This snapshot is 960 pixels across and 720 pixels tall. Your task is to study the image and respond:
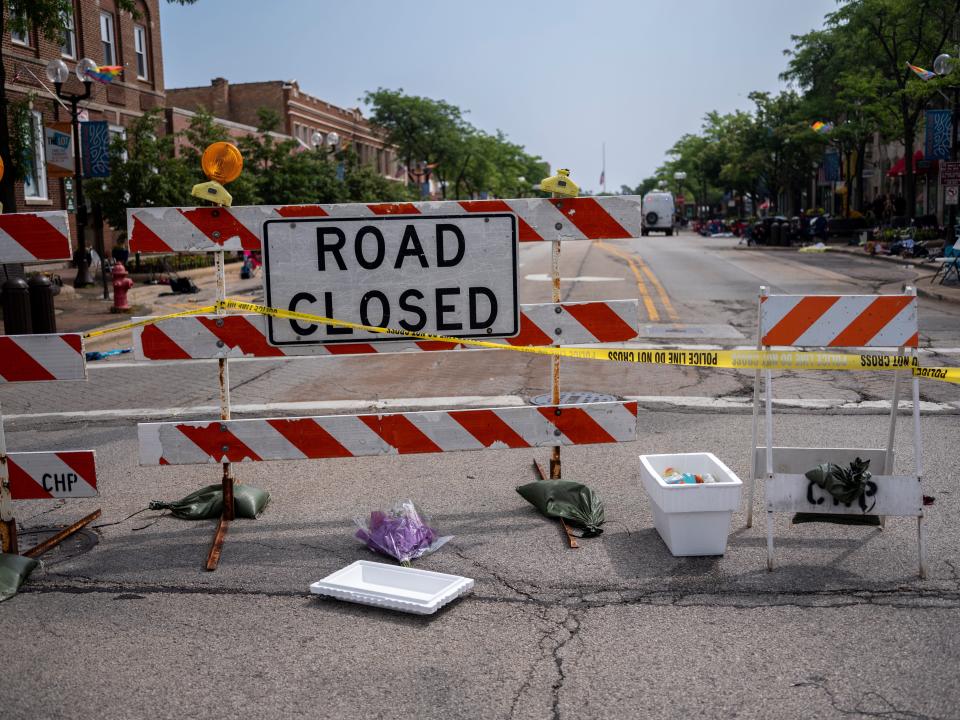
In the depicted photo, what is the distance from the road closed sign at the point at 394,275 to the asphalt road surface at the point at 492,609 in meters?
1.20

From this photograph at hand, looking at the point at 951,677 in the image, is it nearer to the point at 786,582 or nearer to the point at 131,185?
the point at 786,582

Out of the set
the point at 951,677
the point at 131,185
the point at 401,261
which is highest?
the point at 131,185

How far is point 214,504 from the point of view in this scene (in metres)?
6.12

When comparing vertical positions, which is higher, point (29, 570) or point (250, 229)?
point (250, 229)

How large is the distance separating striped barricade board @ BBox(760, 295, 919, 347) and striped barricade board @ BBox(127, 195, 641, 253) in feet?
3.43

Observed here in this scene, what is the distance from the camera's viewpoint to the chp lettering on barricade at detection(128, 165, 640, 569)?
5.67 meters

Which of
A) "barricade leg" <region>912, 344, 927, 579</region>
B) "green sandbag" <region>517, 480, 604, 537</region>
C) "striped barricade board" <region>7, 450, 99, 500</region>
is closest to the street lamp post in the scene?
"striped barricade board" <region>7, 450, 99, 500</region>

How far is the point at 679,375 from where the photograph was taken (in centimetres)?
1136

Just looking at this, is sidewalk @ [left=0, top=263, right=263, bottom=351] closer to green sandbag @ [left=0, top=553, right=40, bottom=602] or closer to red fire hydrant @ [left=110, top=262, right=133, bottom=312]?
red fire hydrant @ [left=110, top=262, right=133, bottom=312]

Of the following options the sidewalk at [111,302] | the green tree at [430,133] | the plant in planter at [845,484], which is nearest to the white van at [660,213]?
the green tree at [430,133]

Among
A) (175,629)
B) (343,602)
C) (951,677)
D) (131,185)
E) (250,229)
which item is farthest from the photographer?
(131,185)

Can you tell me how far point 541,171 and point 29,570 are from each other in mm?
155335

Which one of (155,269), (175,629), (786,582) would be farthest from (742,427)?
(155,269)

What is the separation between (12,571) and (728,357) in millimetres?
4041
